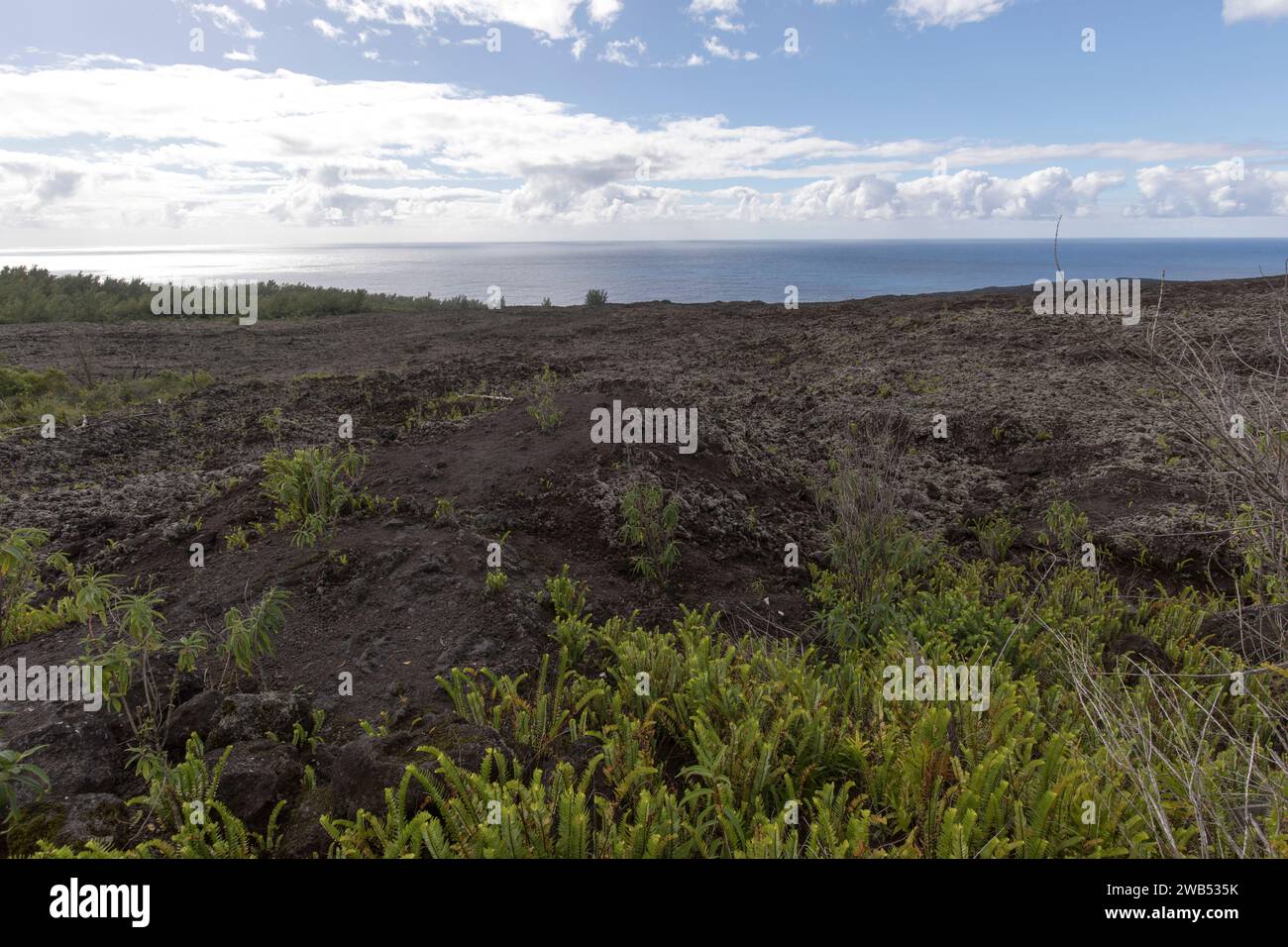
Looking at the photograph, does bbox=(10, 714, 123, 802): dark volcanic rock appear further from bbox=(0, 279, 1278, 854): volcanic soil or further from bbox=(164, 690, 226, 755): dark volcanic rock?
bbox=(164, 690, 226, 755): dark volcanic rock

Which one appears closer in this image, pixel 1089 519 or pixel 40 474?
pixel 1089 519

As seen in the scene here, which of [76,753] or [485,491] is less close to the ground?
[485,491]

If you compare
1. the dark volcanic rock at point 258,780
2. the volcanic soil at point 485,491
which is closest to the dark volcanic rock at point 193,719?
the volcanic soil at point 485,491

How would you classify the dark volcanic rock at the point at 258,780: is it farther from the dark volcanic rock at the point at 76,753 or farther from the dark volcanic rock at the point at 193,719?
the dark volcanic rock at the point at 76,753

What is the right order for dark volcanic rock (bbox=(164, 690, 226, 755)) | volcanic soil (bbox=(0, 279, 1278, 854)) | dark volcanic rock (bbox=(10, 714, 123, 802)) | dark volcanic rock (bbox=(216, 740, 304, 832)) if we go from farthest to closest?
volcanic soil (bbox=(0, 279, 1278, 854)) → dark volcanic rock (bbox=(164, 690, 226, 755)) → dark volcanic rock (bbox=(10, 714, 123, 802)) → dark volcanic rock (bbox=(216, 740, 304, 832))

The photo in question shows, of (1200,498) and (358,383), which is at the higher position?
(358,383)

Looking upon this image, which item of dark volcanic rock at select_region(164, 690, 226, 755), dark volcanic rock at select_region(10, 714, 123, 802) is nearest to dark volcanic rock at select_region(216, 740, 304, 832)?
dark volcanic rock at select_region(164, 690, 226, 755)

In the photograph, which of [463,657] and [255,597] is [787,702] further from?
[255,597]

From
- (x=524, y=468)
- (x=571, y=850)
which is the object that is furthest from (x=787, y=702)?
(x=524, y=468)

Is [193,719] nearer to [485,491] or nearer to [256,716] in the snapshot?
[256,716]

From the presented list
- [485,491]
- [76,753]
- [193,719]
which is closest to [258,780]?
[193,719]

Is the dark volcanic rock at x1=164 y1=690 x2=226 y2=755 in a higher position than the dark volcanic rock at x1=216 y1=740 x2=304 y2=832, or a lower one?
higher

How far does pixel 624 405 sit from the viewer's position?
346 inches
